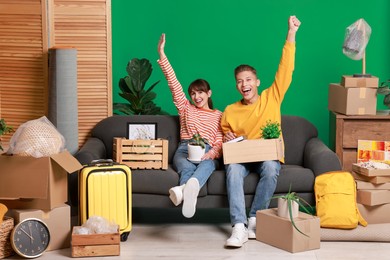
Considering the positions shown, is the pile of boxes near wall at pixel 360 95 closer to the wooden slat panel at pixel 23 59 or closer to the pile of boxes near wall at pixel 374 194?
the pile of boxes near wall at pixel 374 194

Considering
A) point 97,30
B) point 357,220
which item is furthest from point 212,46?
point 357,220

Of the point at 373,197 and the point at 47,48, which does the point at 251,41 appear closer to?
the point at 47,48

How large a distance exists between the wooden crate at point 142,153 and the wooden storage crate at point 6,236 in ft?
2.84

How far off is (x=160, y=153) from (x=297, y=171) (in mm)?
846

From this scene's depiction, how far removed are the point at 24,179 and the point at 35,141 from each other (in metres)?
0.22

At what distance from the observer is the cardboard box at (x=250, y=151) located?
14.9ft

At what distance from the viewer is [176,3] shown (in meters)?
5.59

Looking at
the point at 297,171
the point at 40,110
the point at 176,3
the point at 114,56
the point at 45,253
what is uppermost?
the point at 176,3

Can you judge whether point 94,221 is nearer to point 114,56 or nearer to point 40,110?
point 40,110

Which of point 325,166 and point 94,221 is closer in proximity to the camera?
point 94,221

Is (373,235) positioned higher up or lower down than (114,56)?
lower down

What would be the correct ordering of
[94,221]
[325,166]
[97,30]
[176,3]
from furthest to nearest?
[176,3] → [97,30] → [325,166] → [94,221]

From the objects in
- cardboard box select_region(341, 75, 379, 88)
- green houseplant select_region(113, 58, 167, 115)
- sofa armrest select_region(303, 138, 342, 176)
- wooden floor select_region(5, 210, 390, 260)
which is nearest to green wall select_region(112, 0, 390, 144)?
green houseplant select_region(113, 58, 167, 115)

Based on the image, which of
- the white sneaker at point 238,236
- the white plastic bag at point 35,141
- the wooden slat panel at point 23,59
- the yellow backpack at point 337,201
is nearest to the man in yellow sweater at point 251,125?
the white sneaker at point 238,236
